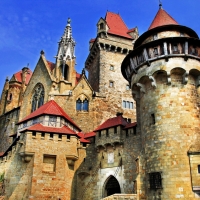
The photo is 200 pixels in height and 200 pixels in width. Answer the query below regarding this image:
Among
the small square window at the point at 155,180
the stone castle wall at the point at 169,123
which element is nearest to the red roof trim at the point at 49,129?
the stone castle wall at the point at 169,123

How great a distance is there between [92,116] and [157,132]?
13.5m

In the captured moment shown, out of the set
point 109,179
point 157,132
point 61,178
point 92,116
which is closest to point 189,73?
point 157,132

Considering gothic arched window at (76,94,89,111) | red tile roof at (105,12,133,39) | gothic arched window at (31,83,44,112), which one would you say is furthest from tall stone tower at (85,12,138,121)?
gothic arched window at (31,83,44,112)

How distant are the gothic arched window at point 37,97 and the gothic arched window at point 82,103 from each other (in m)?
4.22

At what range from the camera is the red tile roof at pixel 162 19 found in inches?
802

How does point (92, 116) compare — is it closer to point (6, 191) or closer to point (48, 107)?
point (48, 107)

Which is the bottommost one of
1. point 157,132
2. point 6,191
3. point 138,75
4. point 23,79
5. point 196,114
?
point 6,191

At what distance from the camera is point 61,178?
20891 mm

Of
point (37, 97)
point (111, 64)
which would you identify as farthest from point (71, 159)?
point (111, 64)

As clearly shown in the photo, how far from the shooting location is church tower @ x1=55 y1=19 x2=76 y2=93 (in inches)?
1255

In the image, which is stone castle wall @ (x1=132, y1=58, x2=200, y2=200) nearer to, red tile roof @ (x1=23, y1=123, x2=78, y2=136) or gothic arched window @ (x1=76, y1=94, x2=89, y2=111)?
red tile roof @ (x1=23, y1=123, x2=78, y2=136)

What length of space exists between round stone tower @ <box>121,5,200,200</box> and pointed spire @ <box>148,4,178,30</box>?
23 centimetres

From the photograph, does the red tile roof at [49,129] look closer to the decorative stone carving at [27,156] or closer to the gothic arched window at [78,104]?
the decorative stone carving at [27,156]

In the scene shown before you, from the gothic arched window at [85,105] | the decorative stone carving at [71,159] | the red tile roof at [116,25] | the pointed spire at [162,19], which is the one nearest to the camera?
the pointed spire at [162,19]
